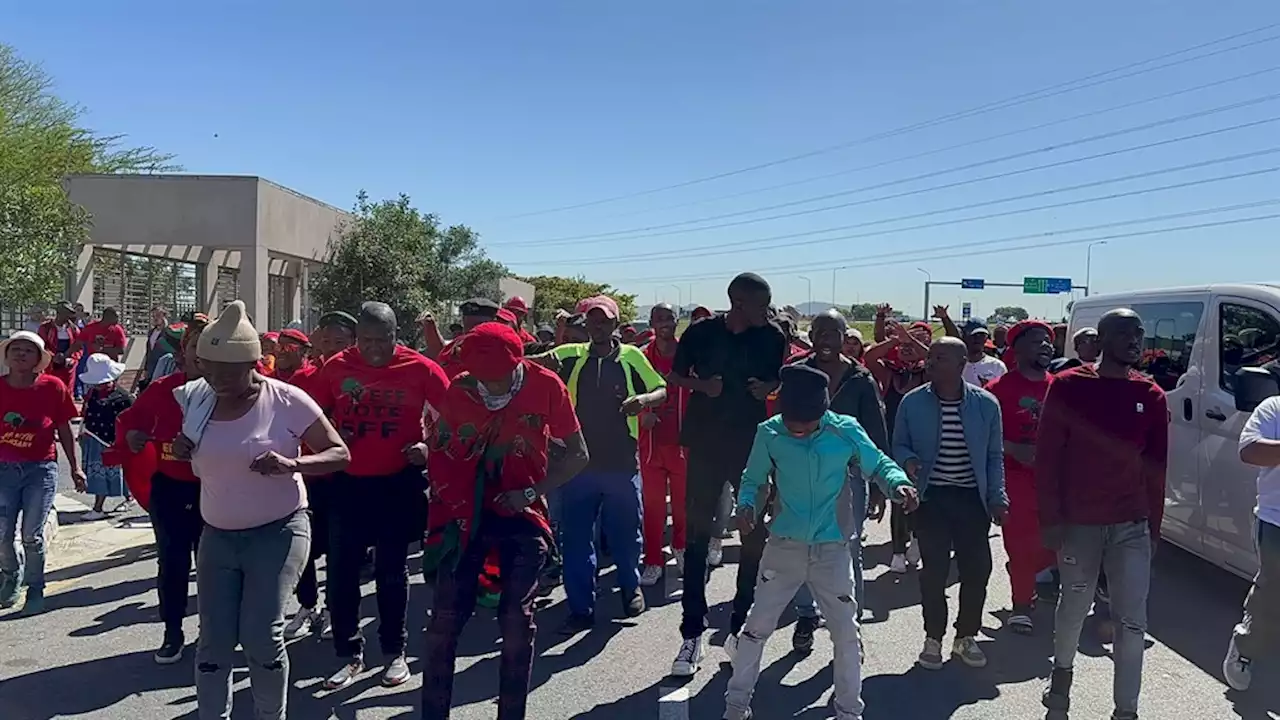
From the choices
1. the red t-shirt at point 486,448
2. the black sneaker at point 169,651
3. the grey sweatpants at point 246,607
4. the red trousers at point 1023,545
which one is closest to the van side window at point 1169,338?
the red trousers at point 1023,545

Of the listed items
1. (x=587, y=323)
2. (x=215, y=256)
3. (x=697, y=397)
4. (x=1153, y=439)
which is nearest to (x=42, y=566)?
(x=587, y=323)

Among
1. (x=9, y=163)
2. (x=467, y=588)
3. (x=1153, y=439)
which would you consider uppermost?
(x=9, y=163)

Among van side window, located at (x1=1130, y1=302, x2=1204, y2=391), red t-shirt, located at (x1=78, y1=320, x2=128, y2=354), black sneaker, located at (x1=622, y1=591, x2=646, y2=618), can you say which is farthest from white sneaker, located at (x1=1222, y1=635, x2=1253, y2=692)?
red t-shirt, located at (x1=78, y1=320, x2=128, y2=354)

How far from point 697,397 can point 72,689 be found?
3495mm

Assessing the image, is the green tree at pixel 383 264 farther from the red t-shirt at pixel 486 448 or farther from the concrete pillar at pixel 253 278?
the red t-shirt at pixel 486 448

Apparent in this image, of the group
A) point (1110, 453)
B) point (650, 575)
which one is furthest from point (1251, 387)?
point (650, 575)

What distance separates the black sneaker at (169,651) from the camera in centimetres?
535

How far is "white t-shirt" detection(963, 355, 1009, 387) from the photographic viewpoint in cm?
744

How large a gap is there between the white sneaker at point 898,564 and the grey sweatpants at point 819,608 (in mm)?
3413

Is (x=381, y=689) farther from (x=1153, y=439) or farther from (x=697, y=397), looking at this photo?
(x=1153, y=439)

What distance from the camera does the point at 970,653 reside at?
5484mm

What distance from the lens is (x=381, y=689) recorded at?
16.4 ft

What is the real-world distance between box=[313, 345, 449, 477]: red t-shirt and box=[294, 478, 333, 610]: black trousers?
29cm

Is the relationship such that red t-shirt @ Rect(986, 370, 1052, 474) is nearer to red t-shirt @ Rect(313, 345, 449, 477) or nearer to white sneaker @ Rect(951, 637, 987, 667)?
white sneaker @ Rect(951, 637, 987, 667)
